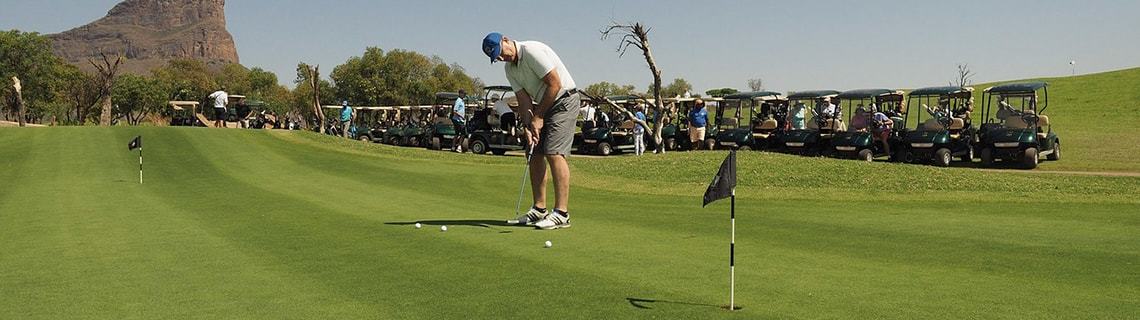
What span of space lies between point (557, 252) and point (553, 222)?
173 centimetres

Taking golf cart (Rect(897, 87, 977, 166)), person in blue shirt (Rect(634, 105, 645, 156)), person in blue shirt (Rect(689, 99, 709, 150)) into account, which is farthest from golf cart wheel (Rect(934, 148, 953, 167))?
person in blue shirt (Rect(634, 105, 645, 156))

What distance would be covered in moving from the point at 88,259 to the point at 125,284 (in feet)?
4.79

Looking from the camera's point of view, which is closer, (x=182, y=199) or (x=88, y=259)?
(x=88, y=259)

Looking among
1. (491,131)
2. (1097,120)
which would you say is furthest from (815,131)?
(1097,120)

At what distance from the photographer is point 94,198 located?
13.6 m

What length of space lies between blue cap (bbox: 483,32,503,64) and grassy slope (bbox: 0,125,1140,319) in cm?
171

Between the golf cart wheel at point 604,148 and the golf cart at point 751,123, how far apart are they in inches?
157

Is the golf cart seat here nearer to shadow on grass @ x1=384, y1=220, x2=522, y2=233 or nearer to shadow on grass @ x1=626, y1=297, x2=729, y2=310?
shadow on grass @ x1=384, y1=220, x2=522, y2=233

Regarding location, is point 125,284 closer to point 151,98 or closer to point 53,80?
point 53,80

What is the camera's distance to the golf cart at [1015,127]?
26.9m

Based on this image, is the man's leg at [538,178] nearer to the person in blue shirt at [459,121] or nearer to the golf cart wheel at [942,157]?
the golf cart wheel at [942,157]

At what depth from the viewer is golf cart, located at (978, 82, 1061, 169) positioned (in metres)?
26.9

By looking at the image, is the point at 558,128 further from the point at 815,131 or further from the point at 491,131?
the point at 491,131

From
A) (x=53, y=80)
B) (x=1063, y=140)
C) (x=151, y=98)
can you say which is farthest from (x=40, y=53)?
(x=1063, y=140)
